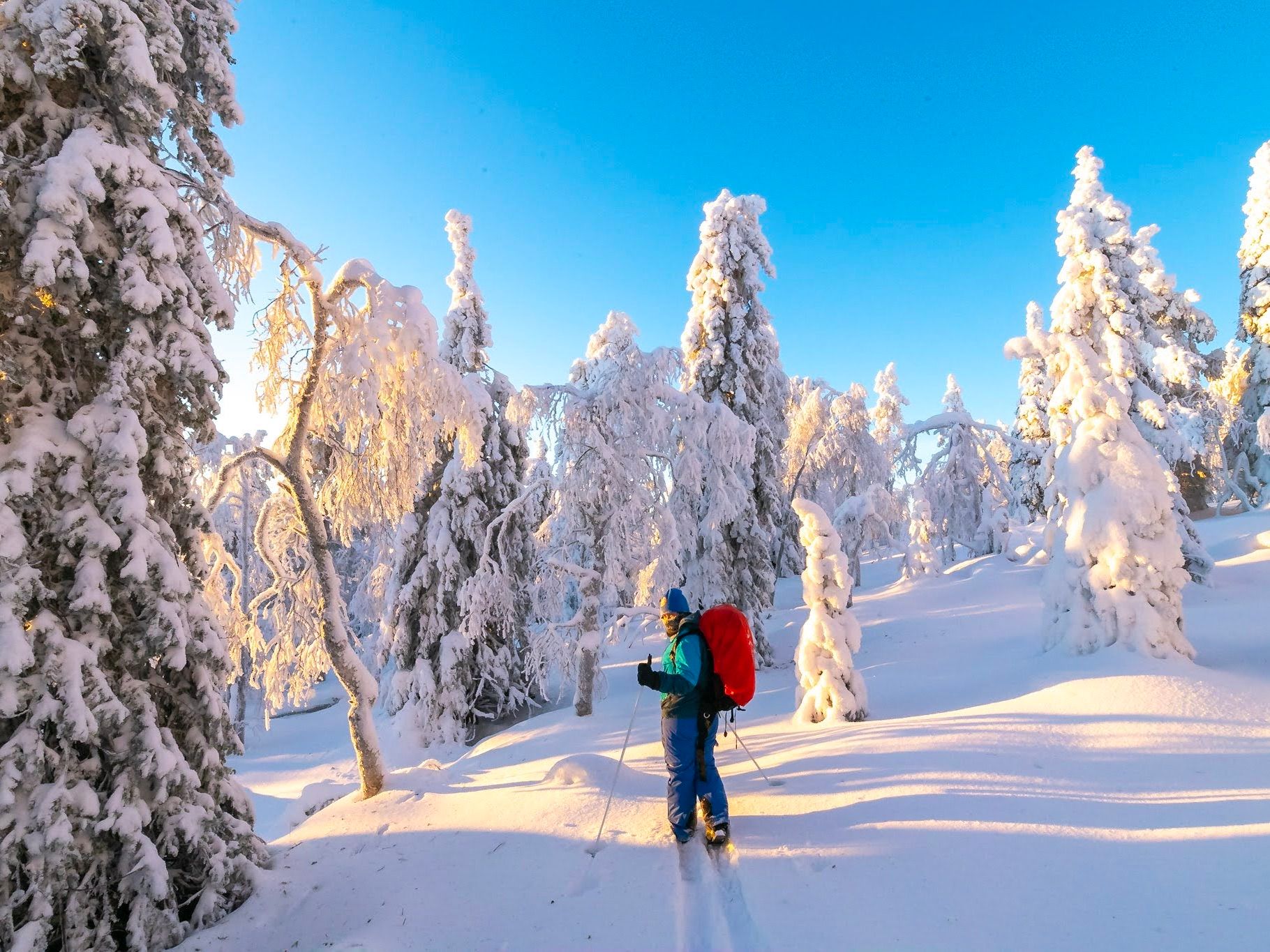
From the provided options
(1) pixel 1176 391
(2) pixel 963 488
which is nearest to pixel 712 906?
(1) pixel 1176 391

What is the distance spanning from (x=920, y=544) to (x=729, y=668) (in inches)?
1070

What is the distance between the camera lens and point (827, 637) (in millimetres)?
9094

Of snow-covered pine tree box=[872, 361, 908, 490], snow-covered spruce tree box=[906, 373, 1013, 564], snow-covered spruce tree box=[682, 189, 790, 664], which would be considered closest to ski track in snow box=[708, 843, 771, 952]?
snow-covered spruce tree box=[682, 189, 790, 664]

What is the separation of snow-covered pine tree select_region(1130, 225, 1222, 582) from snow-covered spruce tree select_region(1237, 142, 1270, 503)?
70.0 inches

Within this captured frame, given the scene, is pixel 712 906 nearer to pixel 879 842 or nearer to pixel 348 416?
pixel 879 842

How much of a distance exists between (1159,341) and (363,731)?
81.5 ft

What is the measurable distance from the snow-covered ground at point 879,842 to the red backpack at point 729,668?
1041 mm

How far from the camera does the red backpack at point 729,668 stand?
214 inches

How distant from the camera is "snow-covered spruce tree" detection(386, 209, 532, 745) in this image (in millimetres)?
14805

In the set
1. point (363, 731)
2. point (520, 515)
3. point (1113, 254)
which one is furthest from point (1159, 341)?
point (363, 731)

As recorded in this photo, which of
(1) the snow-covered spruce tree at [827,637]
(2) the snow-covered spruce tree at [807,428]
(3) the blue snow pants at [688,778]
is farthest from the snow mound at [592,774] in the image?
(2) the snow-covered spruce tree at [807,428]

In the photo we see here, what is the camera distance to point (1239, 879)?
3.66 meters

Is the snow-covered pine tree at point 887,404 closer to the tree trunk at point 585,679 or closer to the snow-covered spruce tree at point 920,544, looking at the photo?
the snow-covered spruce tree at point 920,544

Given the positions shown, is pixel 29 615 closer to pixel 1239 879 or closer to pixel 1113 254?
pixel 1239 879
